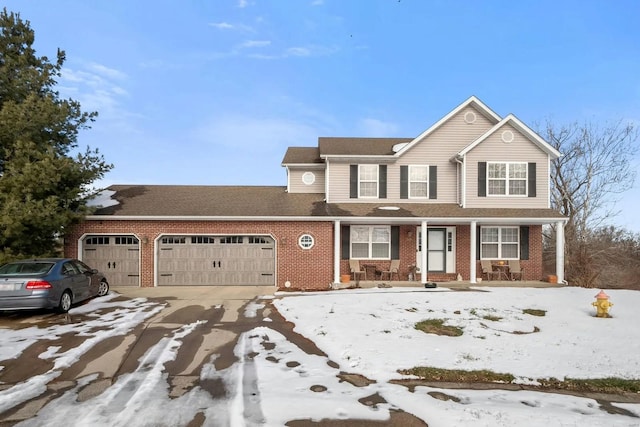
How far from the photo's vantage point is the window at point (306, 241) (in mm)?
15062

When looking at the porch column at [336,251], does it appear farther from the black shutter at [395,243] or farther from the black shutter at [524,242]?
the black shutter at [524,242]

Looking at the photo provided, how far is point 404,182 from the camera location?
53.6ft

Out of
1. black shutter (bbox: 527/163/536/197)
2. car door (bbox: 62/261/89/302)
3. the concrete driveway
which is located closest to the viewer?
the concrete driveway

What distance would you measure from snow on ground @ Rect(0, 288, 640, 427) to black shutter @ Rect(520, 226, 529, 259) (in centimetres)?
601

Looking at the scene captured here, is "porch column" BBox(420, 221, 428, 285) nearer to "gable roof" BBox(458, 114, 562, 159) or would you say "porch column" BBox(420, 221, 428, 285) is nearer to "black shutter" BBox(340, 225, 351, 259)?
"black shutter" BBox(340, 225, 351, 259)

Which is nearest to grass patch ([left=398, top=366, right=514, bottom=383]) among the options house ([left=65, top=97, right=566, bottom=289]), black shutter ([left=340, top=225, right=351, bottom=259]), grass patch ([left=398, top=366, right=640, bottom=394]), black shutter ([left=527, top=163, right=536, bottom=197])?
grass patch ([left=398, top=366, right=640, bottom=394])

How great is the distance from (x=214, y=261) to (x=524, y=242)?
44.5 feet

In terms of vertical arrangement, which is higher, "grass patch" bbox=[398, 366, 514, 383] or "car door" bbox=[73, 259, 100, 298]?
A: "car door" bbox=[73, 259, 100, 298]

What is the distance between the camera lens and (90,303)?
1088cm

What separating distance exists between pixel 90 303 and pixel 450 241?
13844 mm

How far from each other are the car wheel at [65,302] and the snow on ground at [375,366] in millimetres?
1326

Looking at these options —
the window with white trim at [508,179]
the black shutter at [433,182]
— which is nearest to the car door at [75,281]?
the black shutter at [433,182]

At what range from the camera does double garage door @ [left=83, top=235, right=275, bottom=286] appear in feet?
48.6

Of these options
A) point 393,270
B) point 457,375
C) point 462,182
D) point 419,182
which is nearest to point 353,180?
point 419,182
